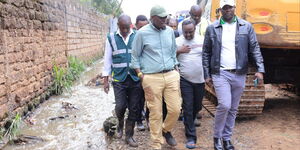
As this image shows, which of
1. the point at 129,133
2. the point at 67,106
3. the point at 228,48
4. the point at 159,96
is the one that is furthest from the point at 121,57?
the point at 67,106

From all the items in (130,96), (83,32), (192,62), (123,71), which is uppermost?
(83,32)

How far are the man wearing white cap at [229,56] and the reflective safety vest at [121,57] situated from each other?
1071 millimetres

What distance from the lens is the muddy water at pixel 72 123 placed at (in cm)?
457

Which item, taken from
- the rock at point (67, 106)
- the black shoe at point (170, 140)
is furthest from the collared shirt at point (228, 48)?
the rock at point (67, 106)

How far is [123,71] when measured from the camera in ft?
13.8

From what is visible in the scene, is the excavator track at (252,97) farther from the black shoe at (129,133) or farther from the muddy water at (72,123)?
the muddy water at (72,123)

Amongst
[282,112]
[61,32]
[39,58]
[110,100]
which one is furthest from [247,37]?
[61,32]

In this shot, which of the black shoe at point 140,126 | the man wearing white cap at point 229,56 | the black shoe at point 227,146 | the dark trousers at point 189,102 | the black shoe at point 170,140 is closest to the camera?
the man wearing white cap at point 229,56

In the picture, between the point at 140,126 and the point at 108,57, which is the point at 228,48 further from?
the point at 140,126

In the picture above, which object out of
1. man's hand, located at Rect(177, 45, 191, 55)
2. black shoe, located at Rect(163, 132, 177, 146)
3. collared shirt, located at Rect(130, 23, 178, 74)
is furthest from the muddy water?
man's hand, located at Rect(177, 45, 191, 55)

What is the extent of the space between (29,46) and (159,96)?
3.72m

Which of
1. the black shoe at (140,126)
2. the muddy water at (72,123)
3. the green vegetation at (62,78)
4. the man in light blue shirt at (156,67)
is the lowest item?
the muddy water at (72,123)

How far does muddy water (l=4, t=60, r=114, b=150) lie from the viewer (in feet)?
15.0

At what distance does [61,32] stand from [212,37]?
6.71 m
